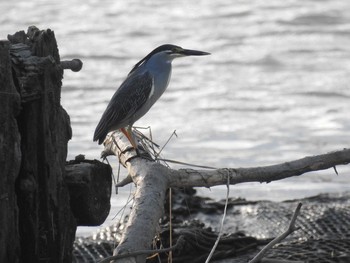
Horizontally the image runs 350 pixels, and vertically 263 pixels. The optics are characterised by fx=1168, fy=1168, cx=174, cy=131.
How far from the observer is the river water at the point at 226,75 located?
402 inches

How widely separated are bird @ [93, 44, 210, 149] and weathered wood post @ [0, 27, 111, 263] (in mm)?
1739

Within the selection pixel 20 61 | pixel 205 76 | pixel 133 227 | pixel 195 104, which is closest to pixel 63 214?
pixel 133 227

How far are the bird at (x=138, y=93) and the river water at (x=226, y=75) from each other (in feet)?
4.02

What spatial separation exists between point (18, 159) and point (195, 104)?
7.31 meters

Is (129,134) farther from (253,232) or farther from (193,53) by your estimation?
(253,232)

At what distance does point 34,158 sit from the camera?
4.72m

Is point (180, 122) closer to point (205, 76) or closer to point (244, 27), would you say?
point (205, 76)

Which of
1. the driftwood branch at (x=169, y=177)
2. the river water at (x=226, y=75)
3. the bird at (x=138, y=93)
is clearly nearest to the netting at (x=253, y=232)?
the driftwood branch at (x=169, y=177)

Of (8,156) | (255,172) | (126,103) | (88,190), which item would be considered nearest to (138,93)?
(126,103)

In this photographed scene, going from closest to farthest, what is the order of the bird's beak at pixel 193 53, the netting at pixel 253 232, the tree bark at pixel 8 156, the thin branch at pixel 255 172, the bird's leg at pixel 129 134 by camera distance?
the tree bark at pixel 8 156, the thin branch at pixel 255 172, the netting at pixel 253 232, the bird's leg at pixel 129 134, the bird's beak at pixel 193 53

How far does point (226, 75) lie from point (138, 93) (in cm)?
587

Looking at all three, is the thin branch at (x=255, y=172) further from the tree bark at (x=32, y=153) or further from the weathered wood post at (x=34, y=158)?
the tree bark at (x=32, y=153)

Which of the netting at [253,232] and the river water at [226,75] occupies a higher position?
the river water at [226,75]

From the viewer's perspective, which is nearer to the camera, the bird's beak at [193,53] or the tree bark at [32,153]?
the tree bark at [32,153]
